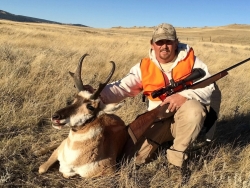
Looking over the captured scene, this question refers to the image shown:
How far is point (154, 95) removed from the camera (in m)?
4.21

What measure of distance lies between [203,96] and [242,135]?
215 centimetres

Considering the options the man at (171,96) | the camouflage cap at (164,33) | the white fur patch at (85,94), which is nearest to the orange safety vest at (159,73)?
the man at (171,96)

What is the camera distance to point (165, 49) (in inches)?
175

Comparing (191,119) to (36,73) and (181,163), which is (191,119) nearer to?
(181,163)

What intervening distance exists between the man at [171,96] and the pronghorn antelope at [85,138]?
46 centimetres

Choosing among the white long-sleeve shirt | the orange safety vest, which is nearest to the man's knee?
the white long-sleeve shirt

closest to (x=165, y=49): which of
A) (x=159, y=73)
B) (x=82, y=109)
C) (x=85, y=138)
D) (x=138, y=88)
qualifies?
(x=159, y=73)

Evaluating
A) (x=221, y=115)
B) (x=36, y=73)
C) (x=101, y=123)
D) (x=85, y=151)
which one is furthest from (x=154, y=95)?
(x=36, y=73)

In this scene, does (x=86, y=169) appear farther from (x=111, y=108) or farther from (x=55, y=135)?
(x=55, y=135)

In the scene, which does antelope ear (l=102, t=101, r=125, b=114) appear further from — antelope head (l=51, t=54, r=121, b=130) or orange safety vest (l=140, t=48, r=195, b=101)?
orange safety vest (l=140, t=48, r=195, b=101)

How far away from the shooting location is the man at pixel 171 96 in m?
4.05

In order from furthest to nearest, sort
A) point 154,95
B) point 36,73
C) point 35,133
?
point 36,73 < point 35,133 < point 154,95

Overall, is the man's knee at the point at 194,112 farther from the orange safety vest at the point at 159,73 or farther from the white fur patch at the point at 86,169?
the white fur patch at the point at 86,169

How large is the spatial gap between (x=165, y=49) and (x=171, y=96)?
2.48ft
